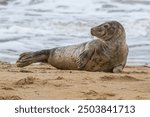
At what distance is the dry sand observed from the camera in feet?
19.6

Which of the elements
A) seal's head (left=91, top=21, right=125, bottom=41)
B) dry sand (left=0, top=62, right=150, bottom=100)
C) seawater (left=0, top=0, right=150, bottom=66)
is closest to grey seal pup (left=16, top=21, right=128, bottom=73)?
seal's head (left=91, top=21, right=125, bottom=41)

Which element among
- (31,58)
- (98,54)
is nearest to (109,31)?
(98,54)

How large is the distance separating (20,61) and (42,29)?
558 cm

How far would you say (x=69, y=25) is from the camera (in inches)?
599

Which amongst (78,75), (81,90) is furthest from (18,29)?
(81,90)

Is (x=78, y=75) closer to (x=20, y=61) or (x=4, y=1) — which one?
(x=20, y=61)

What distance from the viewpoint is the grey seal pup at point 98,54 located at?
8.37 meters

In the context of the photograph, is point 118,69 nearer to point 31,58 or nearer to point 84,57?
point 84,57

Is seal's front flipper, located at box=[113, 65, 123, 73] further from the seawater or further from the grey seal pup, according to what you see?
the seawater

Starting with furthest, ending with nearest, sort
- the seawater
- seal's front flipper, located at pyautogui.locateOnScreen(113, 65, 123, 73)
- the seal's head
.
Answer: the seawater < the seal's head < seal's front flipper, located at pyautogui.locateOnScreen(113, 65, 123, 73)

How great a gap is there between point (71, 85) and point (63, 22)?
9036 millimetres

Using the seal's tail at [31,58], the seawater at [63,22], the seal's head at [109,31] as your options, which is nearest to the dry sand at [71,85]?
the seal's tail at [31,58]

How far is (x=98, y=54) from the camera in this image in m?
8.41

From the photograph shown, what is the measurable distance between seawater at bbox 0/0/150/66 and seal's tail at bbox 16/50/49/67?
1243mm
